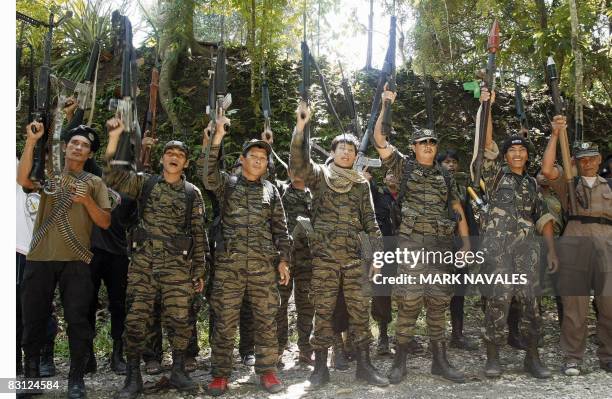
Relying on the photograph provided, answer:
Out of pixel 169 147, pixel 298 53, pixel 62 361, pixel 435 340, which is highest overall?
pixel 298 53

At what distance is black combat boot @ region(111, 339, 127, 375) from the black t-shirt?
38.2 inches

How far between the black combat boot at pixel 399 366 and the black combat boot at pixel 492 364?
0.82m

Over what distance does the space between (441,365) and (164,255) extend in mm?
2822

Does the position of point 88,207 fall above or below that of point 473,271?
above

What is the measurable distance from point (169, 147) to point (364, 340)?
100 inches

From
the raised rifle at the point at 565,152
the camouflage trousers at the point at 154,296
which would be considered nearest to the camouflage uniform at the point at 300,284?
the camouflage trousers at the point at 154,296

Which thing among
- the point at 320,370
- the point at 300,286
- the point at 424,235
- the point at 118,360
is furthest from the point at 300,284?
the point at 118,360

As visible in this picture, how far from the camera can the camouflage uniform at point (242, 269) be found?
4383 millimetres

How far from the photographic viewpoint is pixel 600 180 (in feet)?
17.6

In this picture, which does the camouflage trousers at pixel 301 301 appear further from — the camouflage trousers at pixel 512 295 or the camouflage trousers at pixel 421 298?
the camouflage trousers at pixel 512 295

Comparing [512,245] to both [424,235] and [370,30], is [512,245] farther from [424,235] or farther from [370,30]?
[370,30]

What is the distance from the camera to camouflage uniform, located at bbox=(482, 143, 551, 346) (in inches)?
189

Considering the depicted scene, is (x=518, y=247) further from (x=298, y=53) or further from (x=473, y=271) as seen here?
(x=298, y=53)

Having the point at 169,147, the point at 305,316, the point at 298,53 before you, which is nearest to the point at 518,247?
the point at 305,316
